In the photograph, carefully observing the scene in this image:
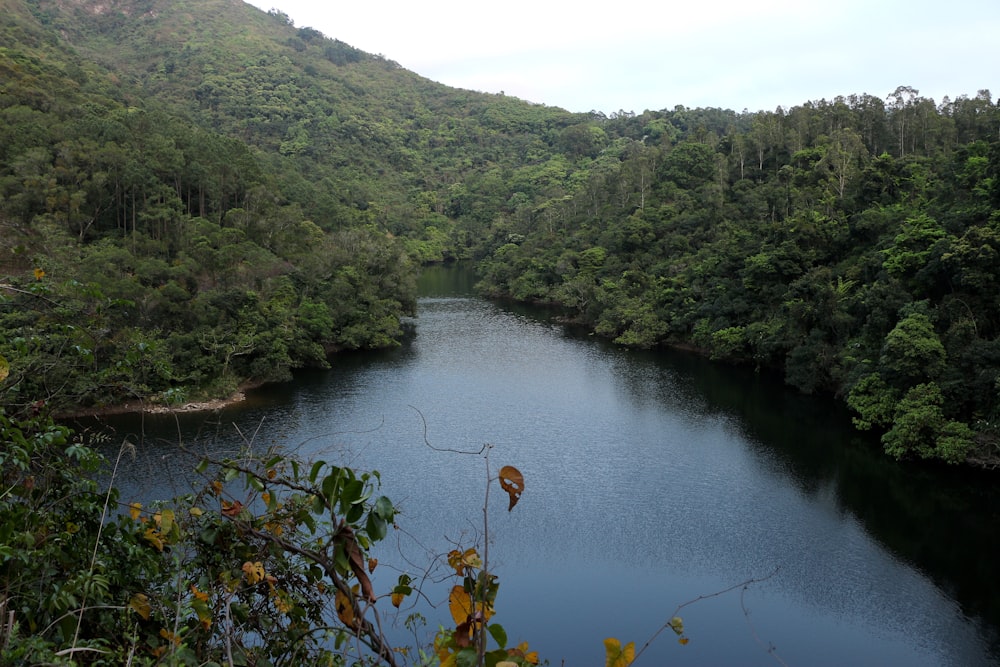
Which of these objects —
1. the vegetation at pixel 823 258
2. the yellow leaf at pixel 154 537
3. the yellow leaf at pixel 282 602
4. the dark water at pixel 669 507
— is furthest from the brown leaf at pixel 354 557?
the vegetation at pixel 823 258

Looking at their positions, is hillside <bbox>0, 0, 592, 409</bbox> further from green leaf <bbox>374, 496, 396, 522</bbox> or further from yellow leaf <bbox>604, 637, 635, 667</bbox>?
yellow leaf <bbox>604, 637, 635, 667</bbox>

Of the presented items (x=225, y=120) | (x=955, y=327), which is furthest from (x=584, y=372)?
(x=225, y=120)

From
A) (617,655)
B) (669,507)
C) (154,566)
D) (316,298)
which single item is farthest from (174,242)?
(617,655)

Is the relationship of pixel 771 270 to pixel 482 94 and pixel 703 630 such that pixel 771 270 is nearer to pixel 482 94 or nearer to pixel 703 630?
pixel 703 630

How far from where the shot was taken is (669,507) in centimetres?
1611

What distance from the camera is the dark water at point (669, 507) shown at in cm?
1179

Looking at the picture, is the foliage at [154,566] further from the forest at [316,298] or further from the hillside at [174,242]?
the hillside at [174,242]

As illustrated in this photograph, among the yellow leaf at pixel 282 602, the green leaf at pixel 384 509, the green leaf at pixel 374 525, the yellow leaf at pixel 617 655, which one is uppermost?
the green leaf at pixel 384 509

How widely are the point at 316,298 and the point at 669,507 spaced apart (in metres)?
18.1

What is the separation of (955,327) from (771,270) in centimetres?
902

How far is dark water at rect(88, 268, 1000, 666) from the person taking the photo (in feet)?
38.7

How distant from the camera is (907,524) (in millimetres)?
15453

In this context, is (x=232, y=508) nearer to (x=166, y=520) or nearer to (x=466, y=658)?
(x=166, y=520)

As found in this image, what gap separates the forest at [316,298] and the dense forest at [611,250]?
11cm
